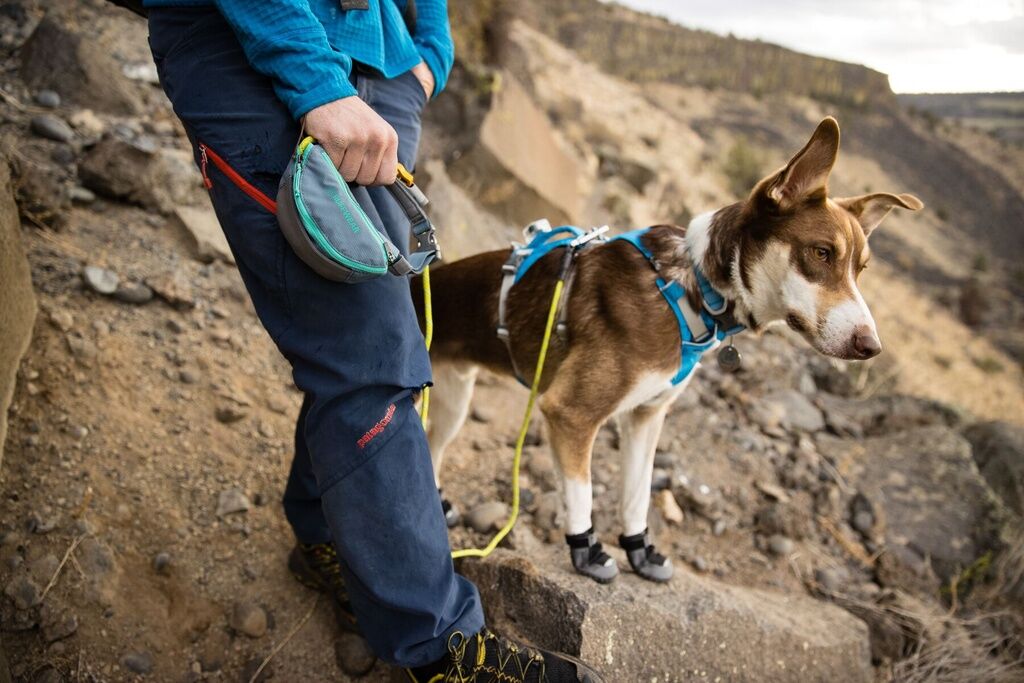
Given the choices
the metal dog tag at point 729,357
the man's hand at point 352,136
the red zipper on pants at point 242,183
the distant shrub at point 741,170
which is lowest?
the distant shrub at point 741,170

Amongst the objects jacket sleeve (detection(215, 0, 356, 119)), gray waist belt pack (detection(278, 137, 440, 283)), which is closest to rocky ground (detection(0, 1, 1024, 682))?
gray waist belt pack (detection(278, 137, 440, 283))

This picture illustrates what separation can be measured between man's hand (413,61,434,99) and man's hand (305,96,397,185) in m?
0.60

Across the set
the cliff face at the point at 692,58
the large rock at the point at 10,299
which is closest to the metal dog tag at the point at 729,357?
the large rock at the point at 10,299

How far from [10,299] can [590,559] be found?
2557 mm

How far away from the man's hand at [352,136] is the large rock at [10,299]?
1.70 metres

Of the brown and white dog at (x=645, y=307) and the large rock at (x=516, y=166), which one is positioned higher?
the brown and white dog at (x=645, y=307)


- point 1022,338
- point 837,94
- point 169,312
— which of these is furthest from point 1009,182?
point 169,312

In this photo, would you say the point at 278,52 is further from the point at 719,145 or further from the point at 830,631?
the point at 719,145

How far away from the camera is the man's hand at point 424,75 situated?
227cm

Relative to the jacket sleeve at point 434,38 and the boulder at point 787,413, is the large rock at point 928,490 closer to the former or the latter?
the boulder at point 787,413

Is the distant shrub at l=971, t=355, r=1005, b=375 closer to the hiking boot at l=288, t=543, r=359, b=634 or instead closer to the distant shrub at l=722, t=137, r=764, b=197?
the distant shrub at l=722, t=137, r=764, b=197

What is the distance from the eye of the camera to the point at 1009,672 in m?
3.25

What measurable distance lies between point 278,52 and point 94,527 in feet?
6.53

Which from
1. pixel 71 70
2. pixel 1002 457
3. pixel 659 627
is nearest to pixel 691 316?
pixel 659 627
